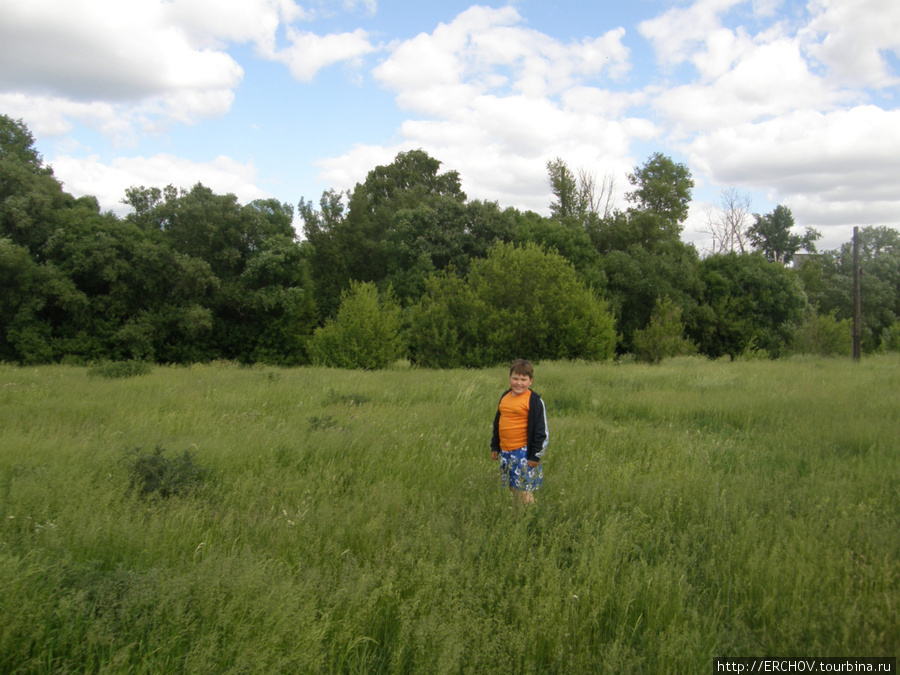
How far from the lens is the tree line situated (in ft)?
81.9

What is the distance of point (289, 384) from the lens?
12227 mm

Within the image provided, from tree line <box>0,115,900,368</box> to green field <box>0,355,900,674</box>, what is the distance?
17.5 metres

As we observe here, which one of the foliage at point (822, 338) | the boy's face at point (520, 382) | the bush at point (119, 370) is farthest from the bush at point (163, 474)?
the foliage at point (822, 338)

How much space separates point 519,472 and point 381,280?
1495 inches

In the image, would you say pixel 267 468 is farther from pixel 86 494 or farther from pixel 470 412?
pixel 470 412

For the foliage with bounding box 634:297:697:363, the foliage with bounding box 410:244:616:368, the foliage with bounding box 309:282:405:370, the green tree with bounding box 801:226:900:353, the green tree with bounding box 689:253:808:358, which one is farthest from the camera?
the green tree with bounding box 801:226:900:353

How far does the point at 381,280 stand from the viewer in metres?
42.2

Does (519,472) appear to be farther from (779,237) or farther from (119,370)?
(779,237)

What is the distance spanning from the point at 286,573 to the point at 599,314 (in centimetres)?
2268

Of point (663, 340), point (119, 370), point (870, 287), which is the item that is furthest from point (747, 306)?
point (119, 370)

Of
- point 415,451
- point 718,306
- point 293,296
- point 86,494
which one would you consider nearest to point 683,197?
point 718,306

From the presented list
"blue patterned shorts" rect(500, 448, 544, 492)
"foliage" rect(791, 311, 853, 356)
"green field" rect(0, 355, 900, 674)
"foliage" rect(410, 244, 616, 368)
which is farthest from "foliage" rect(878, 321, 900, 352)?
"blue patterned shorts" rect(500, 448, 544, 492)

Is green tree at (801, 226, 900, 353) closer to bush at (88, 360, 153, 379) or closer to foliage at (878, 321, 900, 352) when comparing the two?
foliage at (878, 321, 900, 352)

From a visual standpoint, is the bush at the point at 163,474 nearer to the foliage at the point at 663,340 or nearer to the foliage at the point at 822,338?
the foliage at the point at 663,340
